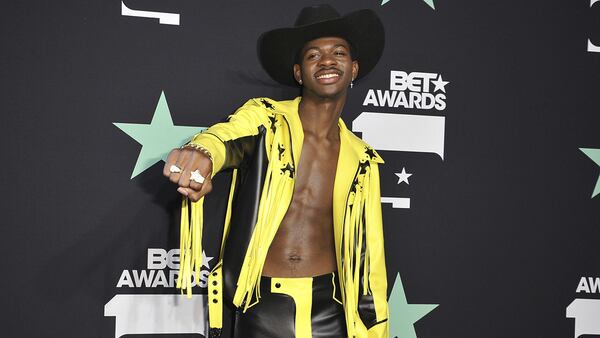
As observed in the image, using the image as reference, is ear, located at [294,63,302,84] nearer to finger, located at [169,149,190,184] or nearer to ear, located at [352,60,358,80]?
ear, located at [352,60,358,80]

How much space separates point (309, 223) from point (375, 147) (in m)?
0.62

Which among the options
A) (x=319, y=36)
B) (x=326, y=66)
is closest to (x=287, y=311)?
(x=326, y=66)

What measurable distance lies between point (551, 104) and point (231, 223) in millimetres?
1565

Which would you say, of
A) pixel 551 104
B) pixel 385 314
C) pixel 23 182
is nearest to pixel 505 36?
pixel 551 104

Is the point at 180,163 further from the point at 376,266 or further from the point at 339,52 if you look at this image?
the point at 376,266

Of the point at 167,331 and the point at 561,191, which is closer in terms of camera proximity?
the point at 167,331

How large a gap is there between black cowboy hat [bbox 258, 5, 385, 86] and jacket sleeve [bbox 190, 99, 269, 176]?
0.25 m

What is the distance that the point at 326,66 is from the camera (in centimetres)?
198

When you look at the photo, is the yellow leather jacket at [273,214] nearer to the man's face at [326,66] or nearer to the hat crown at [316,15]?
the man's face at [326,66]

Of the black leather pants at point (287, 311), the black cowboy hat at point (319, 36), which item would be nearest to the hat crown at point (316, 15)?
the black cowboy hat at point (319, 36)

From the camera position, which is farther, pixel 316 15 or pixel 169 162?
pixel 316 15

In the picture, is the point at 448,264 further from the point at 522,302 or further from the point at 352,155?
the point at 352,155

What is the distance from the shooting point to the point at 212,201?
7.59ft

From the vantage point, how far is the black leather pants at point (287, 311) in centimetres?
191
